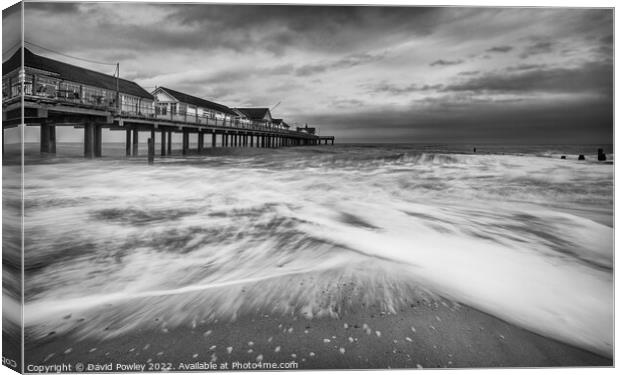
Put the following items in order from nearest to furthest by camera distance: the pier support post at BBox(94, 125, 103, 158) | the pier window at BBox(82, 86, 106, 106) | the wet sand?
the wet sand < the pier window at BBox(82, 86, 106, 106) < the pier support post at BBox(94, 125, 103, 158)

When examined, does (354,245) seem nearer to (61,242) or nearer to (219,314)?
(219,314)

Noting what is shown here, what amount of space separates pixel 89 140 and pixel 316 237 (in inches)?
122

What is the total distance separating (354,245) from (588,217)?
2.21 metres

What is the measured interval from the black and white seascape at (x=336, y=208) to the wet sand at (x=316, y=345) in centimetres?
1

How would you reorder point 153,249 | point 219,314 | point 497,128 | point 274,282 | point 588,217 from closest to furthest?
point 219,314
point 274,282
point 153,249
point 588,217
point 497,128

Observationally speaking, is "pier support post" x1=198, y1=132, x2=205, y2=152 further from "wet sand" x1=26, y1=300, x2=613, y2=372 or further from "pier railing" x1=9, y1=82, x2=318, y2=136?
"wet sand" x1=26, y1=300, x2=613, y2=372

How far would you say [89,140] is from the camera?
4469mm

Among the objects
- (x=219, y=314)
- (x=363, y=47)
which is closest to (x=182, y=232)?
(x=219, y=314)

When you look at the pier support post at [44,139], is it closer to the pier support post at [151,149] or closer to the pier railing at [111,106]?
the pier railing at [111,106]

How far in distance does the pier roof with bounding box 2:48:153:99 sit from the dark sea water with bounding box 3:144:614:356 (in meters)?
0.68

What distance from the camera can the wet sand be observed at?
2.58 m

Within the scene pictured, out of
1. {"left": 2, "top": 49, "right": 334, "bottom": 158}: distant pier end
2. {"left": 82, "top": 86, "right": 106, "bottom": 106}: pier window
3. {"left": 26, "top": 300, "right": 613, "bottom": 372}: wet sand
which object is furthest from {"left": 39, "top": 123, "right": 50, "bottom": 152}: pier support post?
{"left": 26, "top": 300, "right": 613, "bottom": 372}: wet sand

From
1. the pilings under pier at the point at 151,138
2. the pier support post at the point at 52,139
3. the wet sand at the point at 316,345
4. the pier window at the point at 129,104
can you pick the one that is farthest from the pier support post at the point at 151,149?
the wet sand at the point at 316,345

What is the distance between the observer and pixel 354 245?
135 inches
